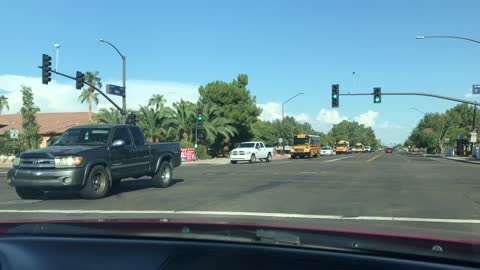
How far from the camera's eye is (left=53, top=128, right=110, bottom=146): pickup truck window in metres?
14.5

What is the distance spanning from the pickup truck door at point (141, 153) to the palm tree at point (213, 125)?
124 ft

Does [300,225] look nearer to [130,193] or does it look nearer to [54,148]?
[54,148]

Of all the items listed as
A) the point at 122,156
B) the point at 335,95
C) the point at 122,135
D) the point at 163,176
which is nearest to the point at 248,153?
the point at 335,95

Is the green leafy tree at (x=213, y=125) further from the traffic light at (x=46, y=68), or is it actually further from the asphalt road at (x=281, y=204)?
the asphalt road at (x=281, y=204)

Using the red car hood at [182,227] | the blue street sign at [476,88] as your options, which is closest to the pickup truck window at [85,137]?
the red car hood at [182,227]

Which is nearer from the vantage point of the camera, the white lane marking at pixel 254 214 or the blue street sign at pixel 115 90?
the white lane marking at pixel 254 214

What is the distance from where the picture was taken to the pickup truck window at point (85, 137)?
1447 centimetres

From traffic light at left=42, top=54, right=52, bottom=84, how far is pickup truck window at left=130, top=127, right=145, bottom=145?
1847 cm

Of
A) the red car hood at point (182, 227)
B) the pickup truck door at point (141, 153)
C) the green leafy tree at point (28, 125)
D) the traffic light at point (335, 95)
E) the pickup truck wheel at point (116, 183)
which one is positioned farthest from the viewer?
the green leafy tree at point (28, 125)

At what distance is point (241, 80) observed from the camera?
6931cm

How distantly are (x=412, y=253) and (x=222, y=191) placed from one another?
14088mm

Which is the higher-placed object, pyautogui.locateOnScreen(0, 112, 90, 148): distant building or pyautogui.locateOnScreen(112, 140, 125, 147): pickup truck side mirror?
pyautogui.locateOnScreen(0, 112, 90, 148): distant building

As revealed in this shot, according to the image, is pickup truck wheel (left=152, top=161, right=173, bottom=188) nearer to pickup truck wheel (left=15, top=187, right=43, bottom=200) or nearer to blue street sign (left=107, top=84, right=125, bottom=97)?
pickup truck wheel (left=15, top=187, right=43, bottom=200)

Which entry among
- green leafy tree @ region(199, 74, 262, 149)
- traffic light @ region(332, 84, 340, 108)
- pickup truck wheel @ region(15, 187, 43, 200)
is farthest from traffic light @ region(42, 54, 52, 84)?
green leafy tree @ region(199, 74, 262, 149)
